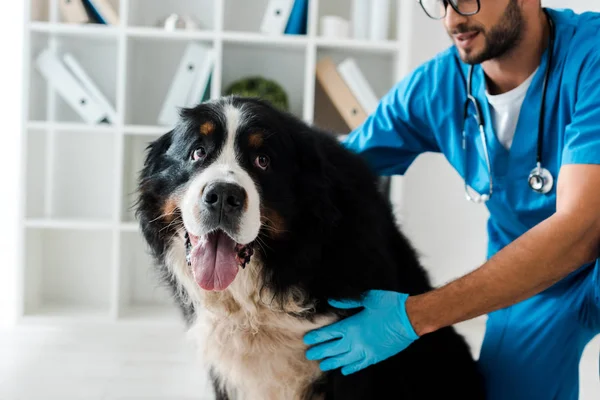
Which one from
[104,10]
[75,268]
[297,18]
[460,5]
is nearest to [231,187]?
[460,5]

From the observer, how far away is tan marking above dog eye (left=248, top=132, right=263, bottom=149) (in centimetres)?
142

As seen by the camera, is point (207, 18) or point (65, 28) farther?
point (207, 18)

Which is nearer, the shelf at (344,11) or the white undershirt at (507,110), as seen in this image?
the white undershirt at (507,110)

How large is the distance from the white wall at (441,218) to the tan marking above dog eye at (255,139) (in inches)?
87.7

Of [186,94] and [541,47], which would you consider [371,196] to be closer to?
[541,47]

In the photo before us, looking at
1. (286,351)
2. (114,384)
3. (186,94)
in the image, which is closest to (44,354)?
(114,384)

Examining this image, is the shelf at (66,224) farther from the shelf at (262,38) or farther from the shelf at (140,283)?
the shelf at (262,38)

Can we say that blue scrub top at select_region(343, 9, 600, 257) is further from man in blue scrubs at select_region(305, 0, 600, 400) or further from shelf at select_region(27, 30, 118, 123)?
shelf at select_region(27, 30, 118, 123)

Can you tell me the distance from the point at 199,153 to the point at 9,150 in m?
2.04

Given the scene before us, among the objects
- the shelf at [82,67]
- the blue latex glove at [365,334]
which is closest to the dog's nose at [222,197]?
the blue latex glove at [365,334]

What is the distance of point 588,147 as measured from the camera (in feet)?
4.84

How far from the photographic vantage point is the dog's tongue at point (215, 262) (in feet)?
4.52

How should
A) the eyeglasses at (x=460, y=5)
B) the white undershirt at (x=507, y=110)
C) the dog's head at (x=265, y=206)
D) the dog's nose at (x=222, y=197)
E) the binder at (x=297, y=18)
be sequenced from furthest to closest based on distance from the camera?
the binder at (x=297, y=18) → the white undershirt at (x=507, y=110) → the eyeglasses at (x=460, y=5) → the dog's head at (x=265, y=206) → the dog's nose at (x=222, y=197)

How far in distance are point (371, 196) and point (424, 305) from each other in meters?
0.29
